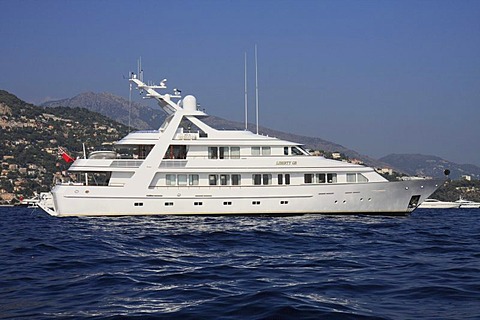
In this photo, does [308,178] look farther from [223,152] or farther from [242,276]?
[242,276]

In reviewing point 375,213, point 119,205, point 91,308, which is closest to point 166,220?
point 119,205

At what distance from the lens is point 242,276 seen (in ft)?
33.4

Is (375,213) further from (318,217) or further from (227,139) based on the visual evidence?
(227,139)

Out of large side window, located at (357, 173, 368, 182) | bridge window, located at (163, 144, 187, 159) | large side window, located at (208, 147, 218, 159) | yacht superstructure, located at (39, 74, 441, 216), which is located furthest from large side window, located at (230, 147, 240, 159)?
large side window, located at (357, 173, 368, 182)

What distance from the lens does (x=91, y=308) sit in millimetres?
7738

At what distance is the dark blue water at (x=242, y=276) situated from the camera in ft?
25.0

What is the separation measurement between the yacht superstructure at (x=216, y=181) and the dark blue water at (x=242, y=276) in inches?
390

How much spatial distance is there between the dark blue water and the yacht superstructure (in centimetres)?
990

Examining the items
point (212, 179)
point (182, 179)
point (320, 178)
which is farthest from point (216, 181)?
point (320, 178)

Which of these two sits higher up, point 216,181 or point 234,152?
point 234,152

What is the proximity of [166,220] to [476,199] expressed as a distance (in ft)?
244

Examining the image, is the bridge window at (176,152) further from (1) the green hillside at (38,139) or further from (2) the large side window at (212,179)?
(1) the green hillside at (38,139)

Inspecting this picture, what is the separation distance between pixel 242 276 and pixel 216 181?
18.6 m

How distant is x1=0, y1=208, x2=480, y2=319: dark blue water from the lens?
762 centimetres
